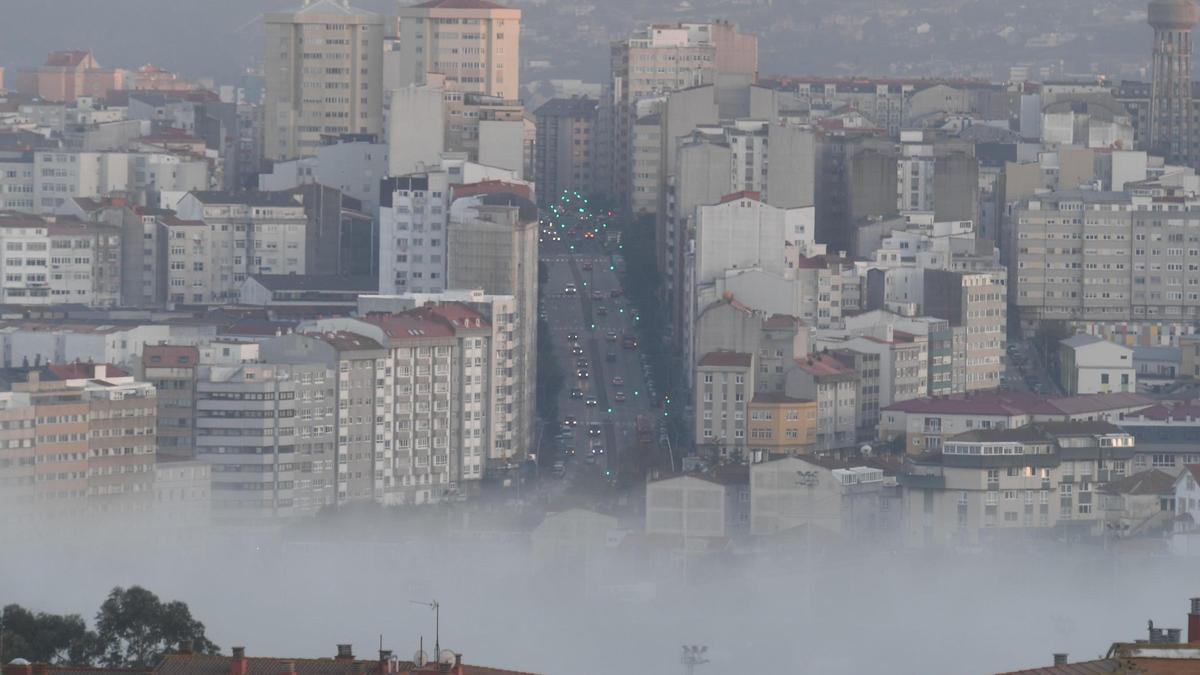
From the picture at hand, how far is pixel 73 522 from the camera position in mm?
45781

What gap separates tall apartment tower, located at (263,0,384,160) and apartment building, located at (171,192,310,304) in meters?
7.75

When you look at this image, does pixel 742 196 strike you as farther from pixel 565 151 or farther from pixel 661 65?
pixel 661 65

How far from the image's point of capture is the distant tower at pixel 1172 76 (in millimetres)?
79000

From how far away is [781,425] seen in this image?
52.1 meters

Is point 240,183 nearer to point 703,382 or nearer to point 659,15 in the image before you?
point 703,382

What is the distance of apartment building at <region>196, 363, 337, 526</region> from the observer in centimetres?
4769

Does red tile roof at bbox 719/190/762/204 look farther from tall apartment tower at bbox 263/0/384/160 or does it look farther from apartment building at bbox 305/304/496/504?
tall apartment tower at bbox 263/0/384/160

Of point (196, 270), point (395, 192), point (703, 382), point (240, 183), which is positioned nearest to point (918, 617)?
point (703, 382)

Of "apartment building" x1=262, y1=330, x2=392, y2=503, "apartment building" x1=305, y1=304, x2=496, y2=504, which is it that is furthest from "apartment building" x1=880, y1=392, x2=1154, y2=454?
"apartment building" x1=262, y1=330, x2=392, y2=503

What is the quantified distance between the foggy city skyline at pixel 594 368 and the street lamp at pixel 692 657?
9 centimetres

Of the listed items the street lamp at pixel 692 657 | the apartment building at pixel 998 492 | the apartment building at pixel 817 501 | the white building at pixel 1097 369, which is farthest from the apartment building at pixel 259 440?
the white building at pixel 1097 369

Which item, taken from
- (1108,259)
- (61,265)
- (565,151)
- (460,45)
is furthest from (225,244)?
(565,151)

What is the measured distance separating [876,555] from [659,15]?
67.2 metres

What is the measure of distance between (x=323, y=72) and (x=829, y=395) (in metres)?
19.8
